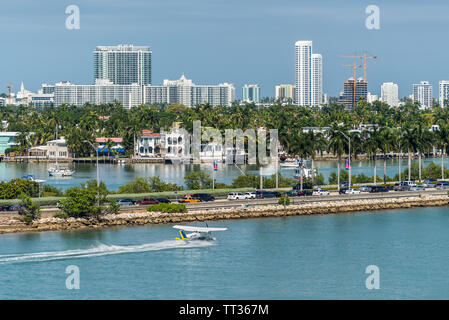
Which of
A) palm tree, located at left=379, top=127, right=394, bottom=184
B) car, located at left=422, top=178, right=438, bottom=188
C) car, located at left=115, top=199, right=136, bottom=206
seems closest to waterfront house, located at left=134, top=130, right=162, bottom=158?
palm tree, located at left=379, top=127, right=394, bottom=184

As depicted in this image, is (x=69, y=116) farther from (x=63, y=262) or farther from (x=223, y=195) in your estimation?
(x=63, y=262)

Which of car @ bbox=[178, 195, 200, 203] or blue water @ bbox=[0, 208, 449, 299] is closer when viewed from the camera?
blue water @ bbox=[0, 208, 449, 299]

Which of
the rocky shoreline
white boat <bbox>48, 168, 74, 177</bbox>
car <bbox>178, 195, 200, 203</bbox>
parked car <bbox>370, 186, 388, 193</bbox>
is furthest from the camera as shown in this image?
white boat <bbox>48, 168, 74, 177</bbox>

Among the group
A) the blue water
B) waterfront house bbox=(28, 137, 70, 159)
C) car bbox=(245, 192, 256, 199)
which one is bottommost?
the blue water

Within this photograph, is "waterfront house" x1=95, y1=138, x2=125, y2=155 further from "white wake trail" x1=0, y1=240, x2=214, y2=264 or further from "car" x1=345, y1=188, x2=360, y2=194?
"white wake trail" x1=0, y1=240, x2=214, y2=264

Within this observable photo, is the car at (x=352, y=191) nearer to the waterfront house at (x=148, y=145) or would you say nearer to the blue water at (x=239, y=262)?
the blue water at (x=239, y=262)
